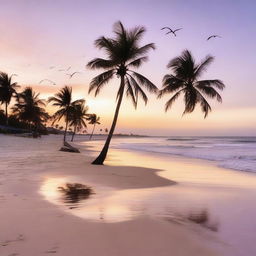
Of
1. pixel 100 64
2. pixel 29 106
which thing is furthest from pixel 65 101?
pixel 100 64

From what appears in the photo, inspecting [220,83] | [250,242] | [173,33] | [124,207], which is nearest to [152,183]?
[124,207]

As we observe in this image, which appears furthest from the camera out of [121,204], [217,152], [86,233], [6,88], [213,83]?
[6,88]

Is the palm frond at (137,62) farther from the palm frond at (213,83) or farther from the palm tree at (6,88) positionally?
the palm tree at (6,88)

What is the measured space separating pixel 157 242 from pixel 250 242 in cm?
145

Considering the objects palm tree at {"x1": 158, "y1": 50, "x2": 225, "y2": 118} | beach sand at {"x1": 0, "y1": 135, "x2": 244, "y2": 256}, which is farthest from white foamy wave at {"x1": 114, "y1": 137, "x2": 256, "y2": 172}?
beach sand at {"x1": 0, "y1": 135, "x2": 244, "y2": 256}

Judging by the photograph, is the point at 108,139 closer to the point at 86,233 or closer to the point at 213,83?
the point at 213,83

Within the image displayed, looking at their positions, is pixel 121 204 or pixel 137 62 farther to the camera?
pixel 137 62

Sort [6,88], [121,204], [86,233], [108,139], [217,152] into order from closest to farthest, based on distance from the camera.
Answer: [86,233] → [121,204] → [108,139] → [217,152] → [6,88]

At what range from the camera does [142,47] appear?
1967cm

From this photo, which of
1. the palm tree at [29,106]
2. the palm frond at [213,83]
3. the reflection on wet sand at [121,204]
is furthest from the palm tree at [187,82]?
the palm tree at [29,106]

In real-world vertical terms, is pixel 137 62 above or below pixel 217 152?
above

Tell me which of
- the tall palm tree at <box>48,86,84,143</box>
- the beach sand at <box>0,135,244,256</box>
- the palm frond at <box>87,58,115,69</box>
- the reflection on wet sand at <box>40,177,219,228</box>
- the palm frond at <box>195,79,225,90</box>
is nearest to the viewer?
the beach sand at <box>0,135,244,256</box>

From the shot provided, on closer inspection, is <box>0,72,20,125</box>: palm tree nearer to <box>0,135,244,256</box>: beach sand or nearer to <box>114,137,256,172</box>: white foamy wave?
<box>114,137,256,172</box>: white foamy wave

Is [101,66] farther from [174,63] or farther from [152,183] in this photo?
[152,183]
